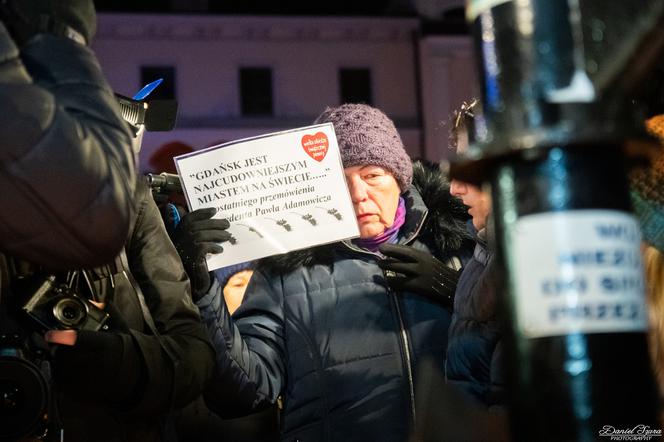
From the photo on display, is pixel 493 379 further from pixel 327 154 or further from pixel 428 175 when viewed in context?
pixel 428 175

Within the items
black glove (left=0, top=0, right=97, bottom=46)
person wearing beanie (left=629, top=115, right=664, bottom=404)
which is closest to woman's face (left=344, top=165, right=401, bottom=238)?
person wearing beanie (left=629, top=115, right=664, bottom=404)

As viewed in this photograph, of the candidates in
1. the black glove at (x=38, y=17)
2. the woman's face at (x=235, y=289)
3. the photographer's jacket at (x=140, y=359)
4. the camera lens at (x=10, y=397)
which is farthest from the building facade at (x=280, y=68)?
the black glove at (x=38, y=17)

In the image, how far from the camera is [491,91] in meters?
0.89

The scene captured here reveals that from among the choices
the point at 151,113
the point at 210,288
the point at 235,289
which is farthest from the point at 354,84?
the point at 151,113

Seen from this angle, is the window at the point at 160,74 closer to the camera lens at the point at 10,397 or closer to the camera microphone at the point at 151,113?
the camera microphone at the point at 151,113

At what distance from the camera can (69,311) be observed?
2.32 metres

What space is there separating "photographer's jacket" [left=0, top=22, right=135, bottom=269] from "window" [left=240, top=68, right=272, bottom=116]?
29518 millimetres

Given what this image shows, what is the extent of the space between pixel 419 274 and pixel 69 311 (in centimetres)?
157

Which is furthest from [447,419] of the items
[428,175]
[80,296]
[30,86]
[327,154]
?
[428,175]

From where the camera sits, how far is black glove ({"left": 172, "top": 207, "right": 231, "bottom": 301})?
327cm

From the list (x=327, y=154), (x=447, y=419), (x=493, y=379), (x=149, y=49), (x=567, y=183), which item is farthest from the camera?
(x=149, y=49)

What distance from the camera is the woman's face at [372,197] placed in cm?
374

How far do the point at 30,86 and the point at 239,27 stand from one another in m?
30.6

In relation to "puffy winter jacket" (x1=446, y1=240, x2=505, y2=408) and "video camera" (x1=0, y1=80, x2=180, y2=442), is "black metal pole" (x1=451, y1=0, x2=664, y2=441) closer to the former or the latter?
"video camera" (x1=0, y1=80, x2=180, y2=442)
